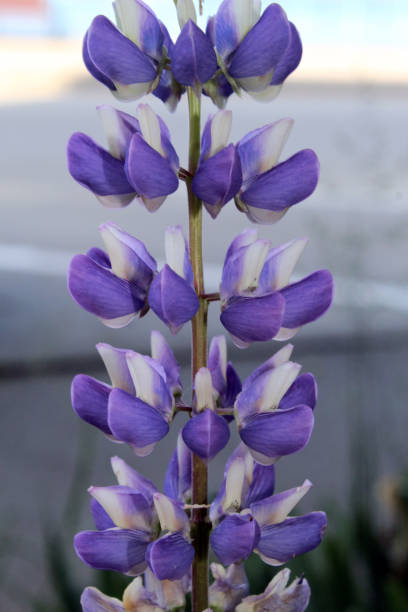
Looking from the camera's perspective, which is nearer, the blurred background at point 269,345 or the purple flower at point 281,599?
the purple flower at point 281,599

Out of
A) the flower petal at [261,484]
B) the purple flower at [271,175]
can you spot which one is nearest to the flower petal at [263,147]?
the purple flower at [271,175]

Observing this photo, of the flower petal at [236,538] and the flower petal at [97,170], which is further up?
the flower petal at [97,170]

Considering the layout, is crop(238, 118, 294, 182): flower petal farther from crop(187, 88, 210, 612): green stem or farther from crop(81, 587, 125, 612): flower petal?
crop(81, 587, 125, 612): flower petal

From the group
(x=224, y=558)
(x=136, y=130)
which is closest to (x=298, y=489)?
(x=224, y=558)

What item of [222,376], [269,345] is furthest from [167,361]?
[269,345]

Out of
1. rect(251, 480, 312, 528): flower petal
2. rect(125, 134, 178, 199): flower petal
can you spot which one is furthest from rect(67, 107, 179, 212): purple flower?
rect(251, 480, 312, 528): flower petal

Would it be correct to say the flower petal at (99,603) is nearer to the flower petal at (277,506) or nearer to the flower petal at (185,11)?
the flower petal at (277,506)

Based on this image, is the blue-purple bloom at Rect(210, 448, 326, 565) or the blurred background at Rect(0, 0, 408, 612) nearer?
the blue-purple bloom at Rect(210, 448, 326, 565)

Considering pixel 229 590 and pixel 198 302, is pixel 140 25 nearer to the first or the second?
pixel 198 302
